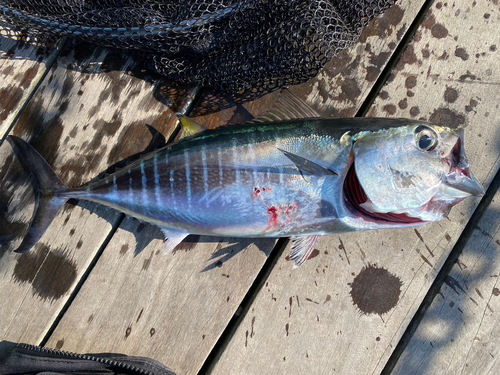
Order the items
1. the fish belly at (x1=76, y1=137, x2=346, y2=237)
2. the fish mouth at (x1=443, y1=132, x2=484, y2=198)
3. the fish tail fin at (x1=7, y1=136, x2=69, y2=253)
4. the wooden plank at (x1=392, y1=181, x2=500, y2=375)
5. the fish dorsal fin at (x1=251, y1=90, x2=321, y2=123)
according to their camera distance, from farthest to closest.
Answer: the wooden plank at (x1=392, y1=181, x2=500, y2=375) < the fish tail fin at (x1=7, y1=136, x2=69, y2=253) < the fish dorsal fin at (x1=251, y1=90, x2=321, y2=123) < the fish belly at (x1=76, y1=137, x2=346, y2=237) < the fish mouth at (x1=443, y1=132, x2=484, y2=198)

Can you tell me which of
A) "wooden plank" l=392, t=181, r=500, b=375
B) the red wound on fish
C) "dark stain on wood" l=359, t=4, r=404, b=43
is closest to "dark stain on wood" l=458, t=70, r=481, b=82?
"dark stain on wood" l=359, t=4, r=404, b=43

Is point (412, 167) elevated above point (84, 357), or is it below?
above

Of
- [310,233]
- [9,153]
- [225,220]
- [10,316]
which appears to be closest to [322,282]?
[310,233]

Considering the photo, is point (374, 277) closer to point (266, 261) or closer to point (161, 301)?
point (266, 261)

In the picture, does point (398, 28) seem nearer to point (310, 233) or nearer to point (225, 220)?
point (310, 233)

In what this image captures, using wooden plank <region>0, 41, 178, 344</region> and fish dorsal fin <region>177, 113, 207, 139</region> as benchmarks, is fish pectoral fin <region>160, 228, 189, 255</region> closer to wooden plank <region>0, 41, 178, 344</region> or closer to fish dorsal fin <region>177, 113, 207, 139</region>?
wooden plank <region>0, 41, 178, 344</region>

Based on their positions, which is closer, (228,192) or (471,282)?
(228,192)

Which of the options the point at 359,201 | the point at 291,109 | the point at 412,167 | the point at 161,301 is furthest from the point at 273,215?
the point at 161,301
